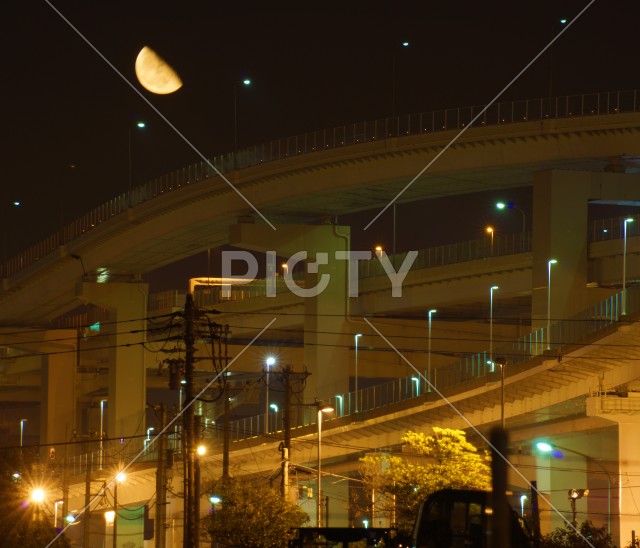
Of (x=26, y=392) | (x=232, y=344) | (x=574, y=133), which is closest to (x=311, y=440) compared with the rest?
(x=574, y=133)

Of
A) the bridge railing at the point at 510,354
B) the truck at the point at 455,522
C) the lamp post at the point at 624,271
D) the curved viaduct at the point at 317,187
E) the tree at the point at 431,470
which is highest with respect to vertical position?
the curved viaduct at the point at 317,187

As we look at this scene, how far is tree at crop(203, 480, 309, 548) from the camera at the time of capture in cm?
4253

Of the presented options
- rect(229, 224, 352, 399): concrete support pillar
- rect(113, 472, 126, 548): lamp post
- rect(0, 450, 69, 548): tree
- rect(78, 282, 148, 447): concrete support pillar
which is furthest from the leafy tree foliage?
rect(78, 282, 148, 447): concrete support pillar

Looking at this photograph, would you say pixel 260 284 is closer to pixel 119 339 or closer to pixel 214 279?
pixel 214 279

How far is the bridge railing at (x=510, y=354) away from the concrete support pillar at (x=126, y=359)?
49.8ft

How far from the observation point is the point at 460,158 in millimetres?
49562

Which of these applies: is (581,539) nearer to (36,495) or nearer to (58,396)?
(36,495)

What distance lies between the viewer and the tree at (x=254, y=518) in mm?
42531

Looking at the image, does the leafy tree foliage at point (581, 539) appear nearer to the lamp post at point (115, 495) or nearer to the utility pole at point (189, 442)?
the utility pole at point (189, 442)

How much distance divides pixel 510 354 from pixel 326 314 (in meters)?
14.8

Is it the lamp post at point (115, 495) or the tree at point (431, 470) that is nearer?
the tree at point (431, 470)

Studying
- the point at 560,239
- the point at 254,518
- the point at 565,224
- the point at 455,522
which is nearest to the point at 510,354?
the point at 560,239

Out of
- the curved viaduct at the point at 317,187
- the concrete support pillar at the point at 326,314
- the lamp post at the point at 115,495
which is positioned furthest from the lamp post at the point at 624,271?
the lamp post at the point at 115,495

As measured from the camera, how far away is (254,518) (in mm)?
42500
